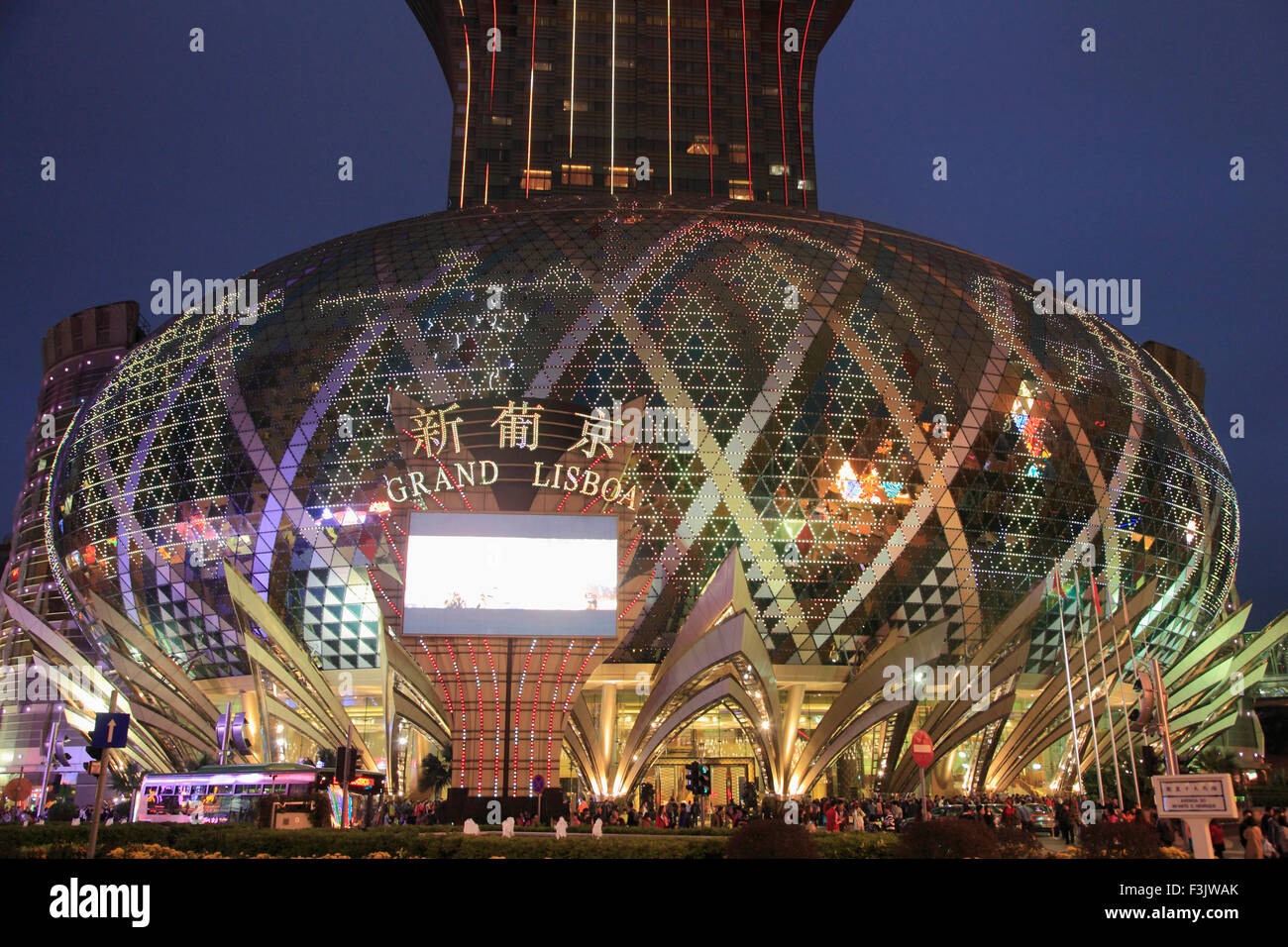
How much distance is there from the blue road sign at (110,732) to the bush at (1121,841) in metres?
16.8

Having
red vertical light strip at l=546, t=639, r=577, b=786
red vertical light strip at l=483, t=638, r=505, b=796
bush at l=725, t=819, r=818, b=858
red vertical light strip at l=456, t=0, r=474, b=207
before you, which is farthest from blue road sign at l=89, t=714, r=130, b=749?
red vertical light strip at l=456, t=0, r=474, b=207

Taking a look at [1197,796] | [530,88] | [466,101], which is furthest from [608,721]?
[466,101]

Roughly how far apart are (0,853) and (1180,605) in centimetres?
4859

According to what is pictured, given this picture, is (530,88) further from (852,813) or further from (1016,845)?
(1016,845)

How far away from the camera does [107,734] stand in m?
18.8

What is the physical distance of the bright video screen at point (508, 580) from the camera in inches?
1200

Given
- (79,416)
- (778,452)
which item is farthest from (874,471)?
(79,416)

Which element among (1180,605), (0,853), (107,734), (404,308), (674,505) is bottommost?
(0,853)

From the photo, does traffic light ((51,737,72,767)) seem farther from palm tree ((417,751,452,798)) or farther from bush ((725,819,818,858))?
bush ((725,819,818,858))

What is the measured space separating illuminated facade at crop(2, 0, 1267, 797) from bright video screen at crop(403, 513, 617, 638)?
3405mm

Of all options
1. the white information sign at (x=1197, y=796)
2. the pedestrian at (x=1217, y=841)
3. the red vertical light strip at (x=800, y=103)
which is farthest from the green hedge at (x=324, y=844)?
the red vertical light strip at (x=800, y=103)

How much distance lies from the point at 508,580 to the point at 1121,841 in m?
18.8

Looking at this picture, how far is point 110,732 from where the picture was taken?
741 inches

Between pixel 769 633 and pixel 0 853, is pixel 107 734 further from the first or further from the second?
pixel 769 633
